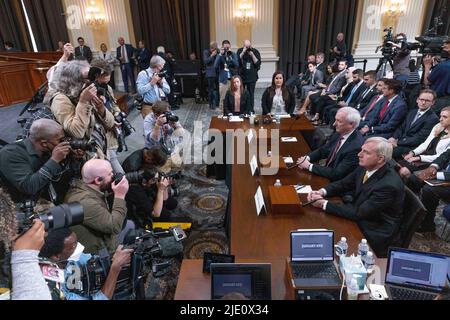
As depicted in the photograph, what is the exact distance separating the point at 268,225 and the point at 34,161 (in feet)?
5.48

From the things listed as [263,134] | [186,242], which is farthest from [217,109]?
[186,242]

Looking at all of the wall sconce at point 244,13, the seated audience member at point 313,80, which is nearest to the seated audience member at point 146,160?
the seated audience member at point 313,80

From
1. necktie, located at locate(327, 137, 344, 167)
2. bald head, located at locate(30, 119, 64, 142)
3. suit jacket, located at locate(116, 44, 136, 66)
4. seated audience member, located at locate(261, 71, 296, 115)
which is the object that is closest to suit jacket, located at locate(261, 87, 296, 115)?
seated audience member, located at locate(261, 71, 296, 115)

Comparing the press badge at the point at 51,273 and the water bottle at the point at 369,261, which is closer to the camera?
the press badge at the point at 51,273

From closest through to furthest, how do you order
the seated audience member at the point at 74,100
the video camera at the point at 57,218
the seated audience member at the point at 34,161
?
the video camera at the point at 57,218 → the seated audience member at the point at 34,161 → the seated audience member at the point at 74,100

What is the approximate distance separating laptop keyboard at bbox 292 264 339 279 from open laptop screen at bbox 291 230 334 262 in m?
0.03

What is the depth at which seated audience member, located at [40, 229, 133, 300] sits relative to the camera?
Result: 139 cm

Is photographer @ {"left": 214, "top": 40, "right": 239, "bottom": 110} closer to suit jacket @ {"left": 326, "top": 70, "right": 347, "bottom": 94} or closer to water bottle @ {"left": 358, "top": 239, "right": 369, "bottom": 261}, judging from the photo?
suit jacket @ {"left": 326, "top": 70, "right": 347, "bottom": 94}

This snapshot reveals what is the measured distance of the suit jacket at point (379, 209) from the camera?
1990 millimetres

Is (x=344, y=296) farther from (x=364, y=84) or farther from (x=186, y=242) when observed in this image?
(x=364, y=84)

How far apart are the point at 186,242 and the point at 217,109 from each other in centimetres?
471

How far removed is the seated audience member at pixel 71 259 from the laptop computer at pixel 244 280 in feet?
1.62

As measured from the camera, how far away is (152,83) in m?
4.16

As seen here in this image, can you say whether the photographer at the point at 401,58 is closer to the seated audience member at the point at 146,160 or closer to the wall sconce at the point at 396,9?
the wall sconce at the point at 396,9
